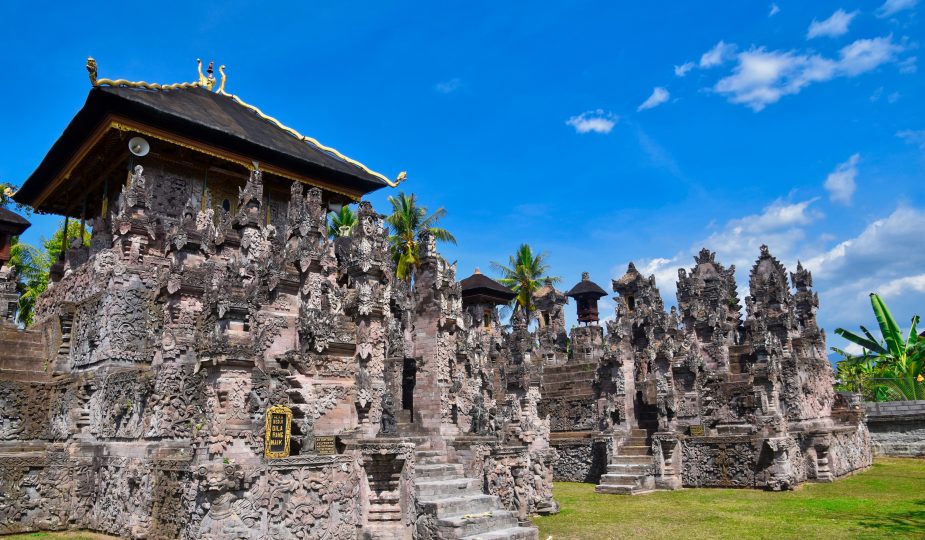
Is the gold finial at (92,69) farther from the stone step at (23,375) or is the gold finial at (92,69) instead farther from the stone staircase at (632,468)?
the stone staircase at (632,468)

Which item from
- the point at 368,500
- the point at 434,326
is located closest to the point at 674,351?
the point at 434,326

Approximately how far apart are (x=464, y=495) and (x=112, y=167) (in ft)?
58.7

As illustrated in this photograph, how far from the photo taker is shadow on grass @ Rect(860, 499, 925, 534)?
13.3m

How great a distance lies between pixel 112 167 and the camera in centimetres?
2267

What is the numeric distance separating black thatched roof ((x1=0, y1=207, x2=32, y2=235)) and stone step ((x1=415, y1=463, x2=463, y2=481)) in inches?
1114

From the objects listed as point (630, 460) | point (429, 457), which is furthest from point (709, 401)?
point (429, 457)

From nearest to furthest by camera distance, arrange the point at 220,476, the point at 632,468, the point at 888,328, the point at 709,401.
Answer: the point at 220,476
the point at 632,468
the point at 709,401
the point at 888,328

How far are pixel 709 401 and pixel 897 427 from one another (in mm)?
10883

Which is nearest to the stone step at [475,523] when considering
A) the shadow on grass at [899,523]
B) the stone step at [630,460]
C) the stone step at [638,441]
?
the shadow on grass at [899,523]

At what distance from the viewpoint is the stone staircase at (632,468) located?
2119cm

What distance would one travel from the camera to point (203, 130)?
70.9 feet

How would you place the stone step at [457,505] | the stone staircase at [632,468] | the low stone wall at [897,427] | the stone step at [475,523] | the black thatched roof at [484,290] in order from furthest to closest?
the black thatched roof at [484,290], the low stone wall at [897,427], the stone staircase at [632,468], the stone step at [457,505], the stone step at [475,523]

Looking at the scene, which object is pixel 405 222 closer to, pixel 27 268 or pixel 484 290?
pixel 484 290

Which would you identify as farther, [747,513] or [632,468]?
[632,468]
